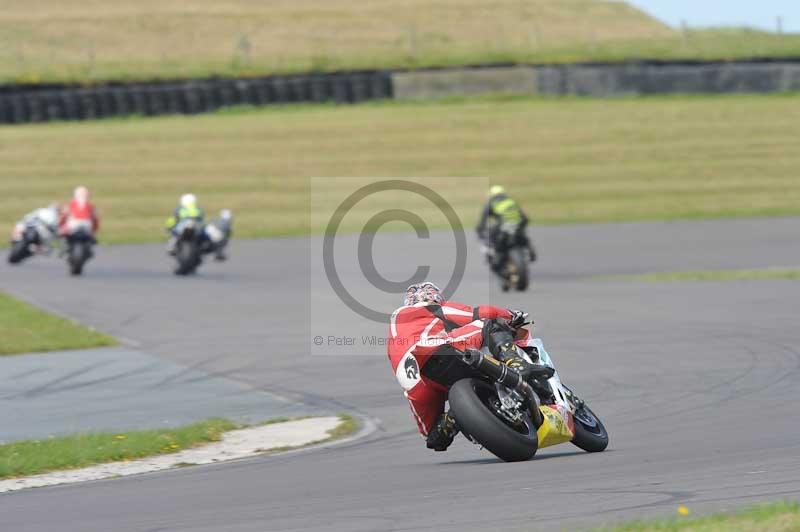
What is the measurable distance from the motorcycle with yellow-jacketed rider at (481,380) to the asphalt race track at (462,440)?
0.21 m

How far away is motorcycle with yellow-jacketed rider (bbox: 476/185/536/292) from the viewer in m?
20.5

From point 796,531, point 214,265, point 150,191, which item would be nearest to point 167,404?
point 796,531

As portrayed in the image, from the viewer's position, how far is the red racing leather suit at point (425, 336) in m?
8.05

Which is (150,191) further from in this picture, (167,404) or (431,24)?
(167,404)

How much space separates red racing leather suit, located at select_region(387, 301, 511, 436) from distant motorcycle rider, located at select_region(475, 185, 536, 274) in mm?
12392

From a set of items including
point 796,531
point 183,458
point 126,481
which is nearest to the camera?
point 796,531

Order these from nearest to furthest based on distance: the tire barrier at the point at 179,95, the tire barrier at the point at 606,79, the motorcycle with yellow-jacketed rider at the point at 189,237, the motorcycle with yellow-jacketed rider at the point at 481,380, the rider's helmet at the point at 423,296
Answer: the motorcycle with yellow-jacketed rider at the point at 481,380 < the rider's helmet at the point at 423,296 < the motorcycle with yellow-jacketed rider at the point at 189,237 < the tire barrier at the point at 179,95 < the tire barrier at the point at 606,79

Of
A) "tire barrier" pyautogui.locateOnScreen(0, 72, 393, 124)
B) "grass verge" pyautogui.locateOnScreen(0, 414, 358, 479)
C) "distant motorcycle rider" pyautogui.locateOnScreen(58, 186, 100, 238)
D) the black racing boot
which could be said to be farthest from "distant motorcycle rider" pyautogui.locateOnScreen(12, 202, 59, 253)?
the black racing boot

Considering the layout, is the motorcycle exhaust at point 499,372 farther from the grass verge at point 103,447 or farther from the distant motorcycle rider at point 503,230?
the distant motorcycle rider at point 503,230

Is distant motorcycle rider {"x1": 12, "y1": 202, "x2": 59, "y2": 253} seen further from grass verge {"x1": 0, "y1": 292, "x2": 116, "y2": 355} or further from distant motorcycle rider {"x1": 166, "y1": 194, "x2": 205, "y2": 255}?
grass verge {"x1": 0, "y1": 292, "x2": 116, "y2": 355}

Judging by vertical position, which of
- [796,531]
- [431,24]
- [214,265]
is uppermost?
[431,24]

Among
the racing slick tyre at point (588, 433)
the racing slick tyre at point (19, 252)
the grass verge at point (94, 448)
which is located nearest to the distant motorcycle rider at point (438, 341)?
the racing slick tyre at point (588, 433)

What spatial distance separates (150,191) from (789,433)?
28.3m

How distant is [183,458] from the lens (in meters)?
9.63
